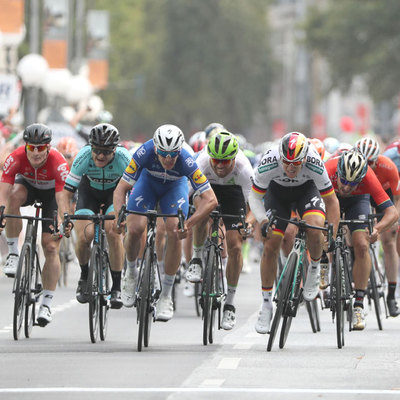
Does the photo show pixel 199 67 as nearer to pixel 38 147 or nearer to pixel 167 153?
pixel 38 147

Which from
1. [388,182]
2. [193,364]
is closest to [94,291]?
[193,364]

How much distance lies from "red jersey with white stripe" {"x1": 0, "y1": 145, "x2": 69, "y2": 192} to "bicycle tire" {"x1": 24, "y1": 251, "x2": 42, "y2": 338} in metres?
0.69

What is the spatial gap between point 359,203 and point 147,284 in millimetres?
2865

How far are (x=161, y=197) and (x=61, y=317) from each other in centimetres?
295

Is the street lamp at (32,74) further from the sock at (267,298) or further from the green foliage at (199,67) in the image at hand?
the green foliage at (199,67)

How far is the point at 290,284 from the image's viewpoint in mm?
13156

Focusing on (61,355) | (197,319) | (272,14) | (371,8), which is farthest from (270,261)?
(272,14)

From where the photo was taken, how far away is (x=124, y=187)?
44.6 feet

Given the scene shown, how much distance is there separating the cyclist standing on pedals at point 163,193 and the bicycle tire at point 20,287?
852mm

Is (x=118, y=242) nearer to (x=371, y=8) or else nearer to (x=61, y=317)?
(x=61, y=317)

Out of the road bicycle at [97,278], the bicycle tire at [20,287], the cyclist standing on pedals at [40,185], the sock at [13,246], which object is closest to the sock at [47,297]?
the cyclist standing on pedals at [40,185]

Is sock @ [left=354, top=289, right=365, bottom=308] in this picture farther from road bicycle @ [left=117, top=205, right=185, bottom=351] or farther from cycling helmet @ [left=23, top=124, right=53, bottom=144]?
cycling helmet @ [left=23, top=124, right=53, bottom=144]

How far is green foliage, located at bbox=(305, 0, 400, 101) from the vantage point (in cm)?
6284

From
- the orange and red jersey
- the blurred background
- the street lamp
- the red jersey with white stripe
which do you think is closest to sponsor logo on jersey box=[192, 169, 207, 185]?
the red jersey with white stripe
